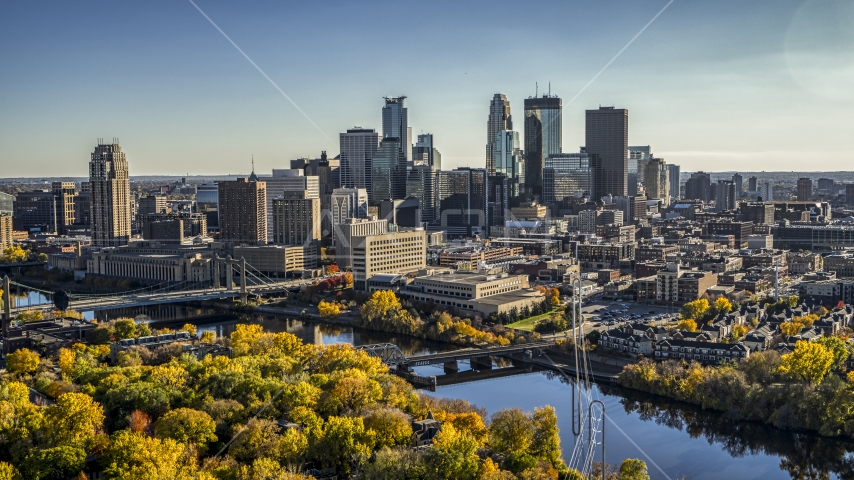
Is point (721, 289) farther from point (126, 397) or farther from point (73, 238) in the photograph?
point (73, 238)

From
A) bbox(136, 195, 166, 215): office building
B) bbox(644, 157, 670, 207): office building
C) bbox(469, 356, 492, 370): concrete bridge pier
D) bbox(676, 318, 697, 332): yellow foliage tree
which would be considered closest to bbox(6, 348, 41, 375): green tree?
bbox(469, 356, 492, 370): concrete bridge pier

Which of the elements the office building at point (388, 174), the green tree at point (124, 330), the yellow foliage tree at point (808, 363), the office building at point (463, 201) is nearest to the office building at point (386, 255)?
the green tree at point (124, 330)

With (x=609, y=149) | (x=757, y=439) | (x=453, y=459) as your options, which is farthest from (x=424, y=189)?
(x=453, y=459)

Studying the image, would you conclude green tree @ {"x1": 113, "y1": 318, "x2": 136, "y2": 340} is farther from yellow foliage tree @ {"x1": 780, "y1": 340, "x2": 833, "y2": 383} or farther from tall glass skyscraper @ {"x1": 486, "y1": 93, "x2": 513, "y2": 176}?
tall glass skyscraper @ {"x1": 486, "y1": 93, "x2": 513, "y2": 176}

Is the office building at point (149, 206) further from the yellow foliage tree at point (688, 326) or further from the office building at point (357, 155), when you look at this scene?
the yellow foliage tree at point (688, 326)

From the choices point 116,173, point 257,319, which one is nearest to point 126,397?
point 257,319
